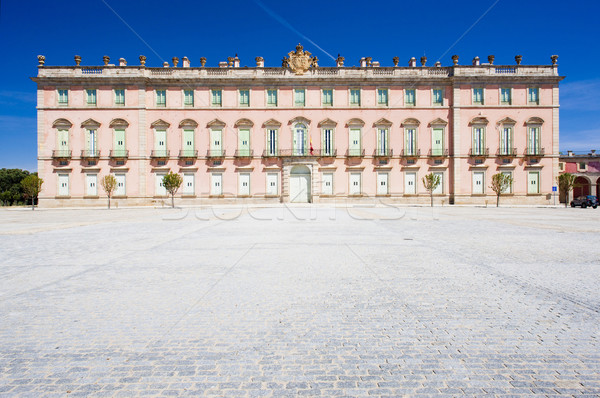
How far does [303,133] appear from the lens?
118 ft

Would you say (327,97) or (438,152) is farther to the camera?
(438,152)

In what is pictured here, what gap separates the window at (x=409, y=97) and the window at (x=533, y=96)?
1139 centimetres

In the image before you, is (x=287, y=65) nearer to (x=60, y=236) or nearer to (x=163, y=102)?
(x=163, y=102)

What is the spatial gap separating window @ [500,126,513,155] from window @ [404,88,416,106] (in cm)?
938

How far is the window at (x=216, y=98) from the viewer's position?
35531 mm

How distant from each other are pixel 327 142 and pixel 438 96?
12.1 meters

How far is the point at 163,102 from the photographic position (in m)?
35.4

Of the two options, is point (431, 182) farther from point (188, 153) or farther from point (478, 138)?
point (188, 153)

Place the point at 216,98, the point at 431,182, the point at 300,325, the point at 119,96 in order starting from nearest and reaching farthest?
the point at 300,325, the point at 431,182, the point at 119,96, the point at 216,98

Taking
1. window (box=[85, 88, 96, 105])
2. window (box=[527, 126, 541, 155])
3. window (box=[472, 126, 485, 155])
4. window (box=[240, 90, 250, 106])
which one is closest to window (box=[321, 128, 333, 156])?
window (box=[240, 90, 250, 106])

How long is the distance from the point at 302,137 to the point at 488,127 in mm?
18762

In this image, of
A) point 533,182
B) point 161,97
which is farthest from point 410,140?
point 161,97

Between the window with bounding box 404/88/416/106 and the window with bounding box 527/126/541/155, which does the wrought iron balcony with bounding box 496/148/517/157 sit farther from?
the window with bounding box 404/88/416/106

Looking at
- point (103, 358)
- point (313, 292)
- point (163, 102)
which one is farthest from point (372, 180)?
point (103, 358)
